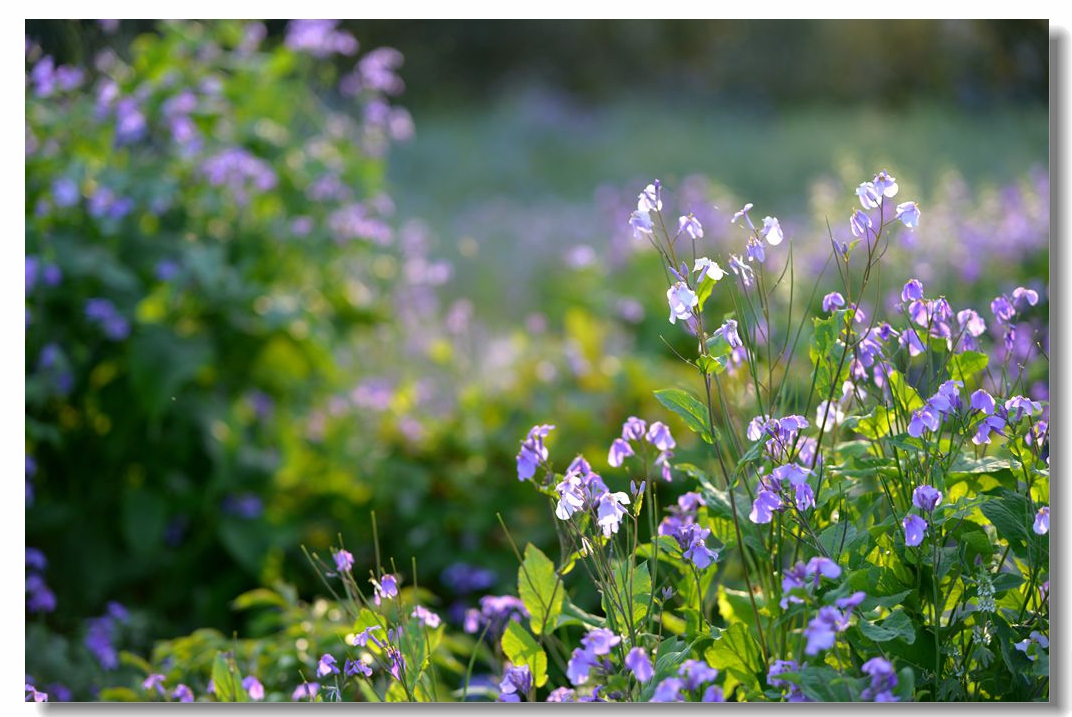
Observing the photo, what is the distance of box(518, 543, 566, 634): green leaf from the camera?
53.9 inches

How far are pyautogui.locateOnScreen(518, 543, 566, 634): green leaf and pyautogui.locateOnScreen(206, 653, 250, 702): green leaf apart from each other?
399mm

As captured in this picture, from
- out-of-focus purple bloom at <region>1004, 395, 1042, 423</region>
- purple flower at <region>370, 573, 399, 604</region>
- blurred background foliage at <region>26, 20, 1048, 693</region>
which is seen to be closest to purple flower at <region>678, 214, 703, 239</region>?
out-of-focus purple bloom at <region>1004, 395, 1042, 423</region>

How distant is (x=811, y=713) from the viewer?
1.32 meters

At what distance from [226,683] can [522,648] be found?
1.31 feet

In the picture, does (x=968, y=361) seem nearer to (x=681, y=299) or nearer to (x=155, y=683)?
(x=681, y=299)

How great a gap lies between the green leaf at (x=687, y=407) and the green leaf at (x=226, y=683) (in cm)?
66

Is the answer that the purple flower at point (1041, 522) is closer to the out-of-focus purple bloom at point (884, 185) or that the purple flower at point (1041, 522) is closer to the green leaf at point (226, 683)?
the out-of-focus purple bloom at point (884, 185)

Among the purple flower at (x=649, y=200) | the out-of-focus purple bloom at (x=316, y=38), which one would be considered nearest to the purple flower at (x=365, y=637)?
the purple flower at (x=649, y=200)

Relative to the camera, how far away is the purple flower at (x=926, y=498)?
3.92 feet

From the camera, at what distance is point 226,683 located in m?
1.45

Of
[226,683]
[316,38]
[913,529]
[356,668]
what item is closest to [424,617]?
[356,668]
